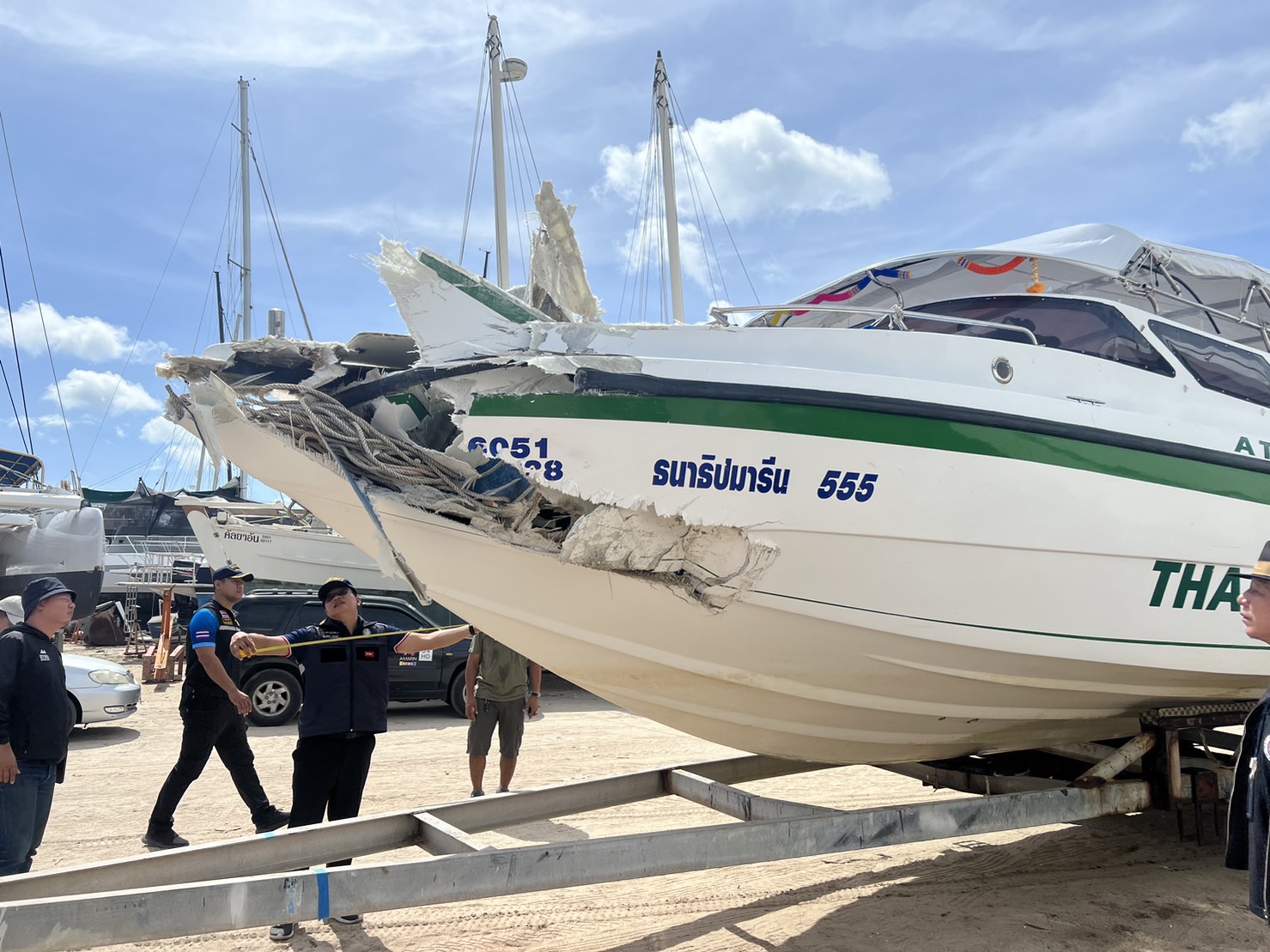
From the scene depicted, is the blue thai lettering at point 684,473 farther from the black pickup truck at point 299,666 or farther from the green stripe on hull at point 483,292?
the black pickup truck at point 299,666

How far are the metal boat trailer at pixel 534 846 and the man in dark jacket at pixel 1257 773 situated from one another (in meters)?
1.25

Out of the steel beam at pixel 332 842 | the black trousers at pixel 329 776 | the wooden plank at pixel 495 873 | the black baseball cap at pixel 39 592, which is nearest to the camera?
the wooden plank at pixel 495 873

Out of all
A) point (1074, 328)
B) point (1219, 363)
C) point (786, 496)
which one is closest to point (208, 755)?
point (786, 496)

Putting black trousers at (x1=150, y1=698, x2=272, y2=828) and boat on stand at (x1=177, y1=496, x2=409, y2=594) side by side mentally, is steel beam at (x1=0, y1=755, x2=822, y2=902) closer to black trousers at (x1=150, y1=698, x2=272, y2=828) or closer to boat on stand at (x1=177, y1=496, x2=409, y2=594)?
black trousers at (x1=150, y1=698, x2=272, y2=828)

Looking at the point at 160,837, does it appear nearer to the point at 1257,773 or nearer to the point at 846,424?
the point at 846,424

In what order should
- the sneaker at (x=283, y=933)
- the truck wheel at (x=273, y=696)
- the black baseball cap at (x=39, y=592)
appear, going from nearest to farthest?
the black baseball cap at (x=39, y=592) < the sneaker at (x=283, y=933) < the truck wheel at (x=273, y=696)

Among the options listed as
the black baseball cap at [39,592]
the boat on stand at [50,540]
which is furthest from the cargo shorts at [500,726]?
the boat on stand at [50,540]

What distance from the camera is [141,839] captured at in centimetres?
533

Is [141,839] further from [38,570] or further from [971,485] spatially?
[38,570]

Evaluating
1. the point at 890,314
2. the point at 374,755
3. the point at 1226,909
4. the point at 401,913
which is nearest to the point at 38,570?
the point at 374,755

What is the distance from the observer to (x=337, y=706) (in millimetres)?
4109

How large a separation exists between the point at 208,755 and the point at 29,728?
172cm

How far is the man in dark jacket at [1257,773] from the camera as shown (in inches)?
88.6

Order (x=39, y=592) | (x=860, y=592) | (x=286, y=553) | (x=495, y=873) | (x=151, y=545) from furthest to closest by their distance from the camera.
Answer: (x=151, y=545) < (x=286, y=553) < (x=39, y=592) < (x=860, y=592) < (x=495, y=873)
